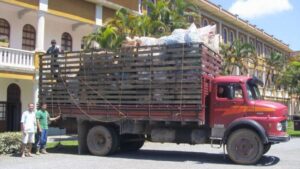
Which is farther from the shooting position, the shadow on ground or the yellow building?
the yellow building

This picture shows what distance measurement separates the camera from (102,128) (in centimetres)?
1566

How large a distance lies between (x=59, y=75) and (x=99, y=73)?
1801mm

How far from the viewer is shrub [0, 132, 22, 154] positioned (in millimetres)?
15552

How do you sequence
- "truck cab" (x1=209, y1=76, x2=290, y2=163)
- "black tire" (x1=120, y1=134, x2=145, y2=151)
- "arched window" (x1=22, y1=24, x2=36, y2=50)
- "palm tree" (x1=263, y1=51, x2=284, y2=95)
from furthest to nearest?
"palm tree" (x1=263, y1=51, x2=284, y2=95) → "arched window" (x1=22, y1=24, x2=36, y2=50) → "black tire" (x1=120, y1=134, x2=145, y2=151) → "truck cab" (x1=209, y1=76, x2=290, y2=163)

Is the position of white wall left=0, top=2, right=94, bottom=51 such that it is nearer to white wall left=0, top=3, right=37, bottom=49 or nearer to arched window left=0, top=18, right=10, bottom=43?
Result: white wall left=0, top=3, right=37, bottom=49

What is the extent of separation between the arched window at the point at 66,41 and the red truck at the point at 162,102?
12791 mm

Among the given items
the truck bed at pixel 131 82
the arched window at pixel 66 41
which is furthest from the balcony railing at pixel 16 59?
the truck bed at pixel 131 82

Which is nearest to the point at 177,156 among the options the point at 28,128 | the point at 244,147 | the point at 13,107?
the point at 244,147

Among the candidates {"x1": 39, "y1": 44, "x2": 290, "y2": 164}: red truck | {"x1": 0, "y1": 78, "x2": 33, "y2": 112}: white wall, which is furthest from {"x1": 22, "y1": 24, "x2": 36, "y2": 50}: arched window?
{"x1": 39, "y1": 44, "x2": 290, "y2": 164}: red truck

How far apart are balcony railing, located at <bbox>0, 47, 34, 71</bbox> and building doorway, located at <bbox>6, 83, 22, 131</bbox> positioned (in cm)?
313

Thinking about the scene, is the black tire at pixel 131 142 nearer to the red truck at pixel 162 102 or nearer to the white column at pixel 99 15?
the red truck at pixel 162 102

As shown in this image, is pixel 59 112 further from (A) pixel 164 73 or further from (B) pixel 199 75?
(B) pixel 199 75

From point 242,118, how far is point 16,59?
45.1 feet

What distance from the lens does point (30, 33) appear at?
88.6 ft
